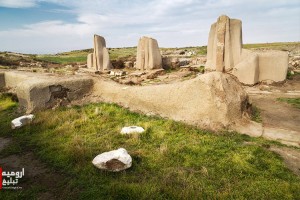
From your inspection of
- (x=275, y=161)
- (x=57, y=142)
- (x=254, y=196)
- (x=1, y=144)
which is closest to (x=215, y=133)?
(x=275, y=161)

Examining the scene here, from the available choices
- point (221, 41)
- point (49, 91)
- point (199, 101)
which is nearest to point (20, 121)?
point (49, 91)

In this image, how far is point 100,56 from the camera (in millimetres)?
21891

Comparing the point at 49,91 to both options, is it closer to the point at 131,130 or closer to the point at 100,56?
the point at 131,130

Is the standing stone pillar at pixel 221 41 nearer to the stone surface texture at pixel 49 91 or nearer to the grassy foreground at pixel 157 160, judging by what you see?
the stone surface texture at pixel 49 91

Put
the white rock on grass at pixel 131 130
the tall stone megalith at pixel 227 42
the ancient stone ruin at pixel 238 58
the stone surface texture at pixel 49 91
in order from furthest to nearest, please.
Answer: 1. the tall stone megalith at pixel 227 42
2. the ancient stone ruin at pixel 238 58
3. the stone surface texture at pixel 49 91
4. the white rock on grass at pixel 131 130

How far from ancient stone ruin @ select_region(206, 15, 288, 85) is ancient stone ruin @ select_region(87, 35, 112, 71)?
33.0ft

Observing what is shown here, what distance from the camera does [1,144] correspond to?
6.40m

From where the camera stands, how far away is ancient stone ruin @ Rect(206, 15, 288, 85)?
41.2 feet

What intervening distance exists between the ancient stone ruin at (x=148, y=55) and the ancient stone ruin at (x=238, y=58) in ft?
18.5

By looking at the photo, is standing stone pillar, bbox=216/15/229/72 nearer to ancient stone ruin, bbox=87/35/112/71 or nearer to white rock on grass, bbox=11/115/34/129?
white rock on grass, bbox=11/115/34/129

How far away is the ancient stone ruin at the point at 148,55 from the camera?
1958cm

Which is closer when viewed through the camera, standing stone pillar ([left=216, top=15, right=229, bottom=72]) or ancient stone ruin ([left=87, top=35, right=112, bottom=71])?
standing stone pillar ([left=216, top=15, right=229, bottom=72])

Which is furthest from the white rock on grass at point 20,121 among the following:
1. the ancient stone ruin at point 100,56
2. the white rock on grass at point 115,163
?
the ancient stone ruin at point 100,56

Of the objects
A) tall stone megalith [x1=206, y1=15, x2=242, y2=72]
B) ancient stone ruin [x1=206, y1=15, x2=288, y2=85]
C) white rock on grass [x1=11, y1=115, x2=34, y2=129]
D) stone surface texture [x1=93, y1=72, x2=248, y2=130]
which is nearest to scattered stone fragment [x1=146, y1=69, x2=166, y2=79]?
ancient stone ruin [x1=206, y1=15, x2=288, y2=85]
